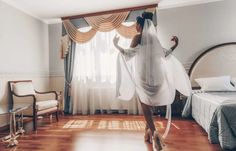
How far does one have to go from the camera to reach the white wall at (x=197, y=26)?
12.2ft

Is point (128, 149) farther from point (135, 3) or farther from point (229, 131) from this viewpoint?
point (135, 3)

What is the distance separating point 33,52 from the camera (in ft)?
13.4

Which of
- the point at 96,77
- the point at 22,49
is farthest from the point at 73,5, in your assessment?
the point at 96,77

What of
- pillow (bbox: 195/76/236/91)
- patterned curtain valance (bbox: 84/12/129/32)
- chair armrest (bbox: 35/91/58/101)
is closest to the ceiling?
patterned curtain valance (bbox: 84/12/129/32)

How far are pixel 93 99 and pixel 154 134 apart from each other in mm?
2509

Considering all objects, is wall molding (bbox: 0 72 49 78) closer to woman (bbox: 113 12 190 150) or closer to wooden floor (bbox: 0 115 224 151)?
wooden floor (bbox: 0 115 224 151)

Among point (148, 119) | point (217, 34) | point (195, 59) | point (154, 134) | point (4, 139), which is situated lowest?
point (4, 139)

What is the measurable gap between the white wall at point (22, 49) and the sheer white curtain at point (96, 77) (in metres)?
0.81

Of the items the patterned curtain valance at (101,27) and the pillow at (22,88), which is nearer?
the pillow at (22,88)

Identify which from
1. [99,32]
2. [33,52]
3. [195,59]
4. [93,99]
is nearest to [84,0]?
[99,32]

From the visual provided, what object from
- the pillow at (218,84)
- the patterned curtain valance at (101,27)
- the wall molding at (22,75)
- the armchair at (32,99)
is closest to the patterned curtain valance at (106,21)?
the patterned curtain valance at (101,27)

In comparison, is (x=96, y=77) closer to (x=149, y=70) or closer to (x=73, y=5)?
(x=73, y=5)

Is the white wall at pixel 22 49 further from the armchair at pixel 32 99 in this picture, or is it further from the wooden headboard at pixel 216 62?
the wooden headboard at pixel 216 62

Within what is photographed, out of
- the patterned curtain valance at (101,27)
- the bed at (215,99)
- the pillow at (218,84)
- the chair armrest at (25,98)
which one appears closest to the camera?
the bed at (215,99)
